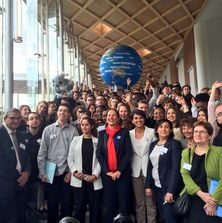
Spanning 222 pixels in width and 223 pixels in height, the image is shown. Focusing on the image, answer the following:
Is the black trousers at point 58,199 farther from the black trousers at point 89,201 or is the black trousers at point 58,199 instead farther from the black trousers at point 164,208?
the black trousers at point 164,208

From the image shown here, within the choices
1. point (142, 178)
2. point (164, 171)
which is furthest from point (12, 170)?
point (164, 171)

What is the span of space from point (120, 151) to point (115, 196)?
18.1 inches

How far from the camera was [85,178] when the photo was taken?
320 centimetres

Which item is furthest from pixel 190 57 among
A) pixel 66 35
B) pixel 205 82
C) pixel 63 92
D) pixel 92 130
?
pixel 92 130

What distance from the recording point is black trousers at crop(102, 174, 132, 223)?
3.13 metres

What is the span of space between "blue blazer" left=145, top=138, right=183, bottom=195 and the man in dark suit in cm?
138

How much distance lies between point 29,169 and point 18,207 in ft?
1.29

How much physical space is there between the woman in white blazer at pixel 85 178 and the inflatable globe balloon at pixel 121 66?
362cm

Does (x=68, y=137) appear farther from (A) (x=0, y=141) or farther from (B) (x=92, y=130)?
(A) (x=0, y=141)

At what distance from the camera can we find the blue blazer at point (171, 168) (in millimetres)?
2805

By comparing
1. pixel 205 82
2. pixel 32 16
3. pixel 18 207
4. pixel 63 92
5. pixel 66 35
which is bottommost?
pixel 18 207

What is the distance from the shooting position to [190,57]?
1226 centimetres

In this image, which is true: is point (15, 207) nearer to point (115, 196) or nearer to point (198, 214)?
point (115, 196)

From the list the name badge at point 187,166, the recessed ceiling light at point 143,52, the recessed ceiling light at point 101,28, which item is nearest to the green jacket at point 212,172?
the name badge at point 187,166
